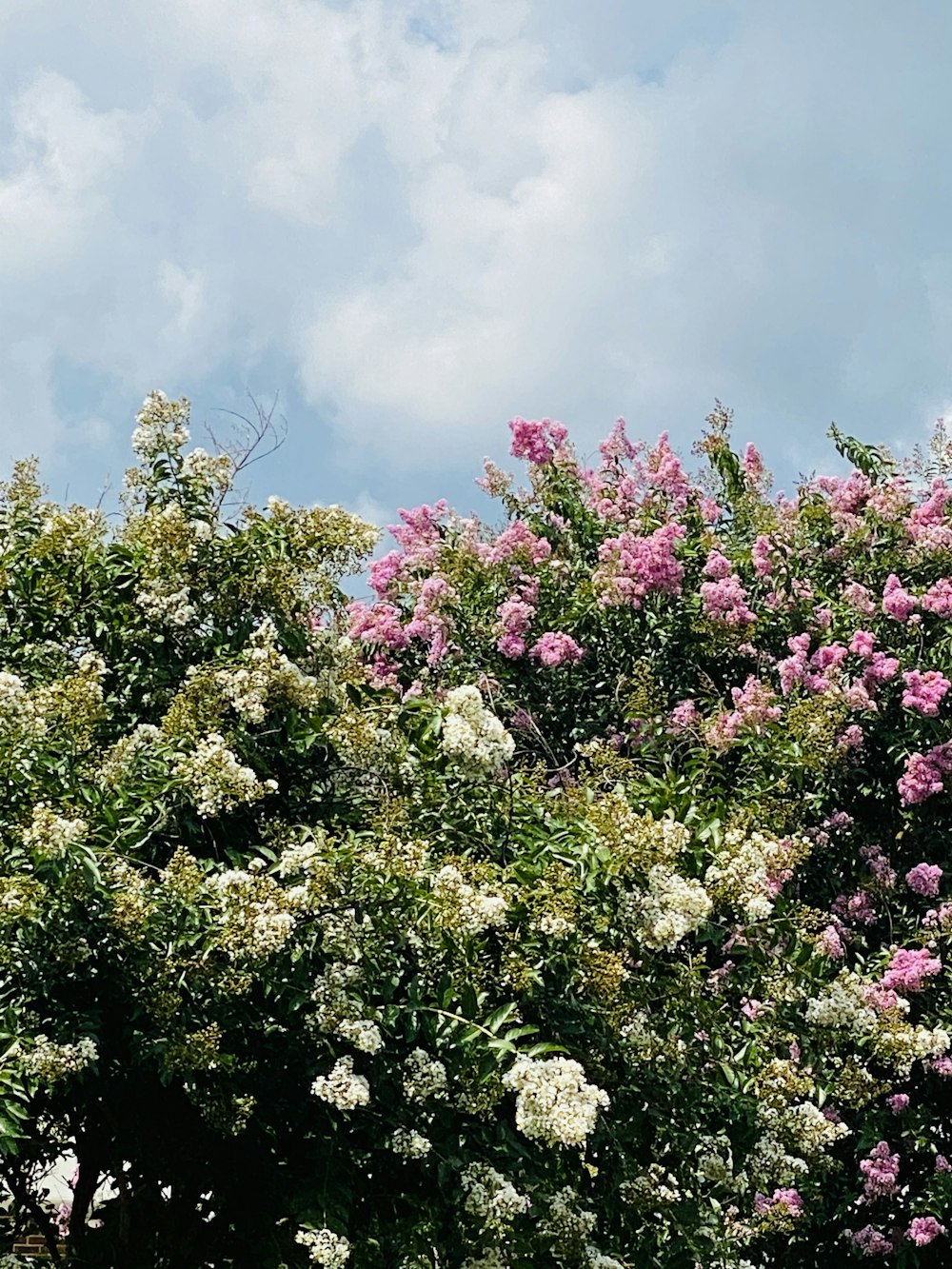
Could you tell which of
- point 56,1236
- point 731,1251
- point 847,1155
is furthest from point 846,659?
point 56,1236

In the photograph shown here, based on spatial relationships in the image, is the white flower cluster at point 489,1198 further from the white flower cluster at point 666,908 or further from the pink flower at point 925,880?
the pink flower at point 925,880

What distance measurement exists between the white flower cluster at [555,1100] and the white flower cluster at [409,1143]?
0.44 m

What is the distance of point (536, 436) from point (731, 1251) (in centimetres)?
516

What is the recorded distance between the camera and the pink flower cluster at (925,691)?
7133 mm

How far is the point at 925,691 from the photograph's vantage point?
7148 mm

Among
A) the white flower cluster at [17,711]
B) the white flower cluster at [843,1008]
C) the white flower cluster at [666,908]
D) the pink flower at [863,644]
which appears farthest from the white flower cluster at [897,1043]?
the white flower cluster at [17,711]

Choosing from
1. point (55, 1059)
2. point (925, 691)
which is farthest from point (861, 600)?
point (55, 1059)

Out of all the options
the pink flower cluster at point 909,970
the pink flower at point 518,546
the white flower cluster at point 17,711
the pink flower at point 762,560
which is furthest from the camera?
the pink flower at point 518,546

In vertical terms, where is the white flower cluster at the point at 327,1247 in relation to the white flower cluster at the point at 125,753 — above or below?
below

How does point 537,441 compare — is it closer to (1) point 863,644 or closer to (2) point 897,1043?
(1) point 863,644

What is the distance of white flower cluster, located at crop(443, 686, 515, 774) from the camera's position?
429 cm

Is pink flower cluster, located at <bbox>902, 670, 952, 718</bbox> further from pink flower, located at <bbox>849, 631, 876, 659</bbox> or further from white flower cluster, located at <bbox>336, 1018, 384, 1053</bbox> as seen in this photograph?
white flower cluster, located at <bbox>336, 1018, 384, 1053</bbox>

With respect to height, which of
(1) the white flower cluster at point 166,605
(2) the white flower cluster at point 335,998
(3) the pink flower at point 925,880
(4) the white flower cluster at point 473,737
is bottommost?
(2) the white flower cluster at point 335,998

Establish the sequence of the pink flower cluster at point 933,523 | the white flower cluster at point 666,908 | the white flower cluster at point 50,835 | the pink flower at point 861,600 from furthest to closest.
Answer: the pink flower cluster at point 933,523 < the pink flower at point 861,600 < the white flower cluster at point 666,908 < the white flower cluster at point 50,835
